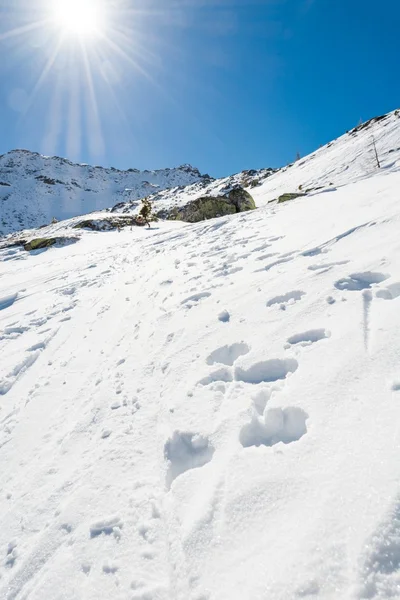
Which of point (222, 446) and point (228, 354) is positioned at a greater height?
point (228, 354)

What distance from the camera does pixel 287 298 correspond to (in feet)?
18.5

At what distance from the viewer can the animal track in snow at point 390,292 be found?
177 inches

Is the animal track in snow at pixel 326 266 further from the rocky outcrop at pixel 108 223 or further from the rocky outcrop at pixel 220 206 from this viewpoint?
the rocky outcrop at pixel 108 223

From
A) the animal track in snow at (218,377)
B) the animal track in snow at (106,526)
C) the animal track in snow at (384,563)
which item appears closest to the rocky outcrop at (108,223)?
the animal track in snow at (218,377)

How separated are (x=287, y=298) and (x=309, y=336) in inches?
56.8

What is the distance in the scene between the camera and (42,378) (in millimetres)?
5898

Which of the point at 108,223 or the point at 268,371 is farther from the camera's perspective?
the point at 108,223

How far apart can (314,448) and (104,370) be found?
3756 millimetres

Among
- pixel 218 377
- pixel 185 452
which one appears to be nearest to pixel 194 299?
pixel 218 377

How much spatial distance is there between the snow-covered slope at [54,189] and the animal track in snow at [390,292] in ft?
486

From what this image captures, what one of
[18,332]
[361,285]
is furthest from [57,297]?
[361,285]

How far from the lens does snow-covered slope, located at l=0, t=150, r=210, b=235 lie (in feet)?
477

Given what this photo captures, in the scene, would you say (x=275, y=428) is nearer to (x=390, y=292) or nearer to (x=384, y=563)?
(x=384, y=563)

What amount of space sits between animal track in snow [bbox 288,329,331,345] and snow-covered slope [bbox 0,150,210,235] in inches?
5822
